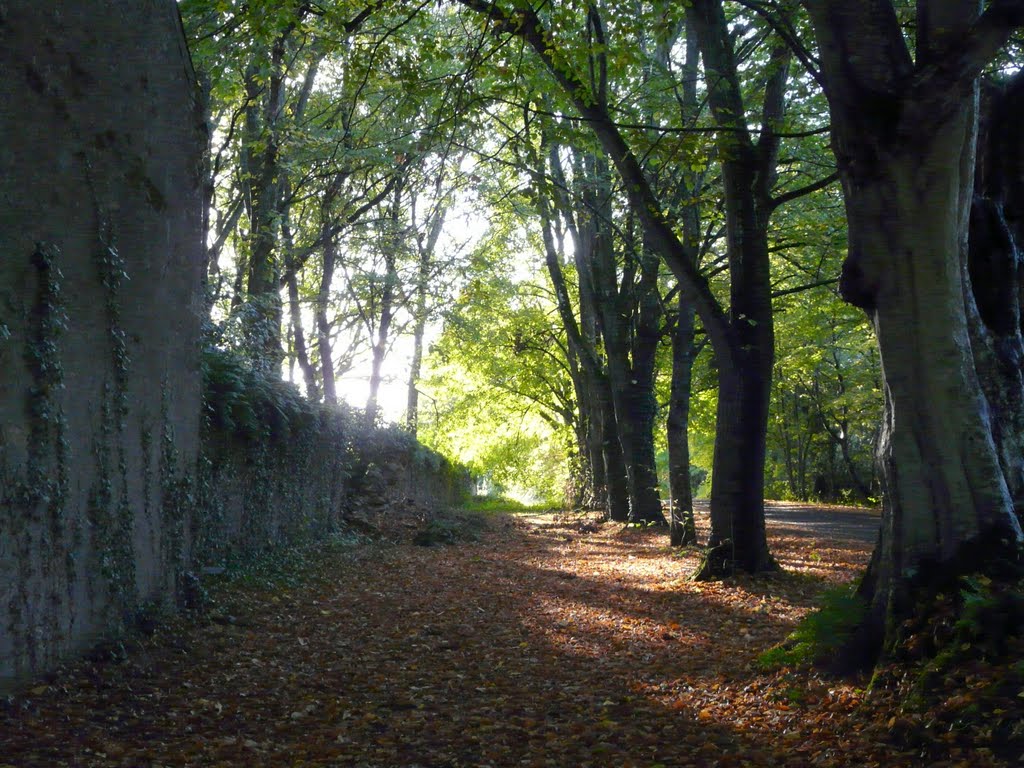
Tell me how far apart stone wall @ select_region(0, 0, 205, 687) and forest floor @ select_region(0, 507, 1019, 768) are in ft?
2.28

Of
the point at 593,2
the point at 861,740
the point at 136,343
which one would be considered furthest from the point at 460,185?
the point at 861,740

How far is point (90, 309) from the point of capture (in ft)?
22.9

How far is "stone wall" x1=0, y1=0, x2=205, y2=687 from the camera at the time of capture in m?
6.12

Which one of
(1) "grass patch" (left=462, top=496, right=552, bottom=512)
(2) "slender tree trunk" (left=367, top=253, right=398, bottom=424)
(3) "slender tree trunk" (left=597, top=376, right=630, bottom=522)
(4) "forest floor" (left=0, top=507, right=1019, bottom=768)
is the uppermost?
(2) "slender tree trunk" (left=367, top=253, right=398, bottom=424)

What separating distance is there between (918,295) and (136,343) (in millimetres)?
6140

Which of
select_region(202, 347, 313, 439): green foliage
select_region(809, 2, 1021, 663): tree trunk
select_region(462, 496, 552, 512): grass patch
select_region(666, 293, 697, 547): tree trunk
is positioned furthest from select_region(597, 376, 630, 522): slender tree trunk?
select_region(809, 2, 1021, 663): tree trunk

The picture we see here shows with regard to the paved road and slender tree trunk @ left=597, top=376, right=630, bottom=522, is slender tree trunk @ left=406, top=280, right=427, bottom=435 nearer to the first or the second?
slender tree trunk @ left=597, top=376, right=630, bottom=522

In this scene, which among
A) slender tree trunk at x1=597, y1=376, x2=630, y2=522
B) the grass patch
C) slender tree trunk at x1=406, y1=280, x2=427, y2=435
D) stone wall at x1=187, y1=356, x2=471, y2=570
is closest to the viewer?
stone wall at x1=187, y1=356, x2=471, y2=570

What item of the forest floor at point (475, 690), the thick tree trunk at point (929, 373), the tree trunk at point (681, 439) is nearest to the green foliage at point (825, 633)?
the forest floor at point (475, 690)

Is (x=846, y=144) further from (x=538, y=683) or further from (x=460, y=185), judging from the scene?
(x=460, y=185)

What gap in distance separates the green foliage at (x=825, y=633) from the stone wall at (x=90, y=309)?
5.23m

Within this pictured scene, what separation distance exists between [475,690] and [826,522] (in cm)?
1727

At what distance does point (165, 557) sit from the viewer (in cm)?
840

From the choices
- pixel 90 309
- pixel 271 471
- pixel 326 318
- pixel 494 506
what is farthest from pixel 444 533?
pixel 494 506
